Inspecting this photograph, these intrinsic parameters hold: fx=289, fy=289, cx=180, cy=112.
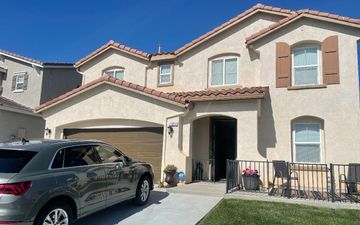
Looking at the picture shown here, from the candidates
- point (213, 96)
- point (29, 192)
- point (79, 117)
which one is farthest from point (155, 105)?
point (29, 192)

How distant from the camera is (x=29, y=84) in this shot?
20.5 m

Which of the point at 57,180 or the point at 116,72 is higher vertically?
the point at 116,72

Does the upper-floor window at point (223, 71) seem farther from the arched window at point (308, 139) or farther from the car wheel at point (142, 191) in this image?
the car wheel at point (142, 191)

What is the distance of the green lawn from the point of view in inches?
276

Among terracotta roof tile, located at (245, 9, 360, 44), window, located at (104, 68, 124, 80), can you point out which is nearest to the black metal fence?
terracotta roof tile, located at (245, 9, 360, 44)

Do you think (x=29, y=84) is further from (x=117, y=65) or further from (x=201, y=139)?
(x=201, y=139)

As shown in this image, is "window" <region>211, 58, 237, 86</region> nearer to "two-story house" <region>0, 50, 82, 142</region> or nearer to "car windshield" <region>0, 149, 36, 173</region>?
"car windshield" <region>0, 149, 36, 173</region>

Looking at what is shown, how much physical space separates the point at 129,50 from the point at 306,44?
940 cm

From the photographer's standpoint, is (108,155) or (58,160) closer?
(58,160)

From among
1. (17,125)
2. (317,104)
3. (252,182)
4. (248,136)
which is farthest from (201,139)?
(17,125)

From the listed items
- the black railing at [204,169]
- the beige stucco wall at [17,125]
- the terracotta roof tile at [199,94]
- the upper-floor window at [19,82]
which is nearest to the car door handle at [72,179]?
the terracotta roof tile at [199,94]

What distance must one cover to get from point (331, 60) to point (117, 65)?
11.3 m

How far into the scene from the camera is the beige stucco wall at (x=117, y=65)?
1652 centimetres

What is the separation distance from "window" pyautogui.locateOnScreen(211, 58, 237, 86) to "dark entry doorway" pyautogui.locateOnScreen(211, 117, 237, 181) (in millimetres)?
1847
